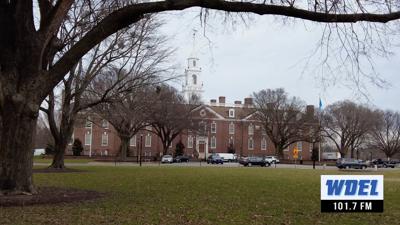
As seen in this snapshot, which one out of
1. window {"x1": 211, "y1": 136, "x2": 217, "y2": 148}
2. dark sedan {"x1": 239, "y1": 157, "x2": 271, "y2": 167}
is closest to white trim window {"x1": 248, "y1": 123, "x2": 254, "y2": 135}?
window {"x1": 211, "y1": 136, "x2": 217, "y2": 148}

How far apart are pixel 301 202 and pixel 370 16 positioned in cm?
566

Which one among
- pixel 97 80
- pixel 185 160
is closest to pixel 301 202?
pixel 97 80

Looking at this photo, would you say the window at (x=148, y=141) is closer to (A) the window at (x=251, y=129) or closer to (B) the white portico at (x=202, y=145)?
(B) the white portico at (x=202, y=145)

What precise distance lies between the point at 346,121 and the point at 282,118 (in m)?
13.5

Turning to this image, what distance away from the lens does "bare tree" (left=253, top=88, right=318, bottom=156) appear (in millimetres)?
93562

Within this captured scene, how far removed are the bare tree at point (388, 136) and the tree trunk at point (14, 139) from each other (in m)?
102

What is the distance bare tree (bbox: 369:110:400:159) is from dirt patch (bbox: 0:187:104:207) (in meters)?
100

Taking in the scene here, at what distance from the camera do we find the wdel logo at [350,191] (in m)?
8.60

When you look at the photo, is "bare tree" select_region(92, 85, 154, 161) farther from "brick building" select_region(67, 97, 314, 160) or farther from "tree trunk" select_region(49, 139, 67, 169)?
"brick building" select_region(67, 97, 314, 160)

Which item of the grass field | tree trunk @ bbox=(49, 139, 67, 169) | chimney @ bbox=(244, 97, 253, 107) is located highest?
chimney @ bbox=(244, 97, 253, 107)

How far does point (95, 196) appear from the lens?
17.1 metres

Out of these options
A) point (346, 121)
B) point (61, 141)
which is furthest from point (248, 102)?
point (61, 141)

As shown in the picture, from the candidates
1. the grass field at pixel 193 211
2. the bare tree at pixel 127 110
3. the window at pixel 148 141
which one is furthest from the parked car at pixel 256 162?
the grass field at pixel 193 211

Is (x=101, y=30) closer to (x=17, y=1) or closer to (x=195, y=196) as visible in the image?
(x=17, y=1)
